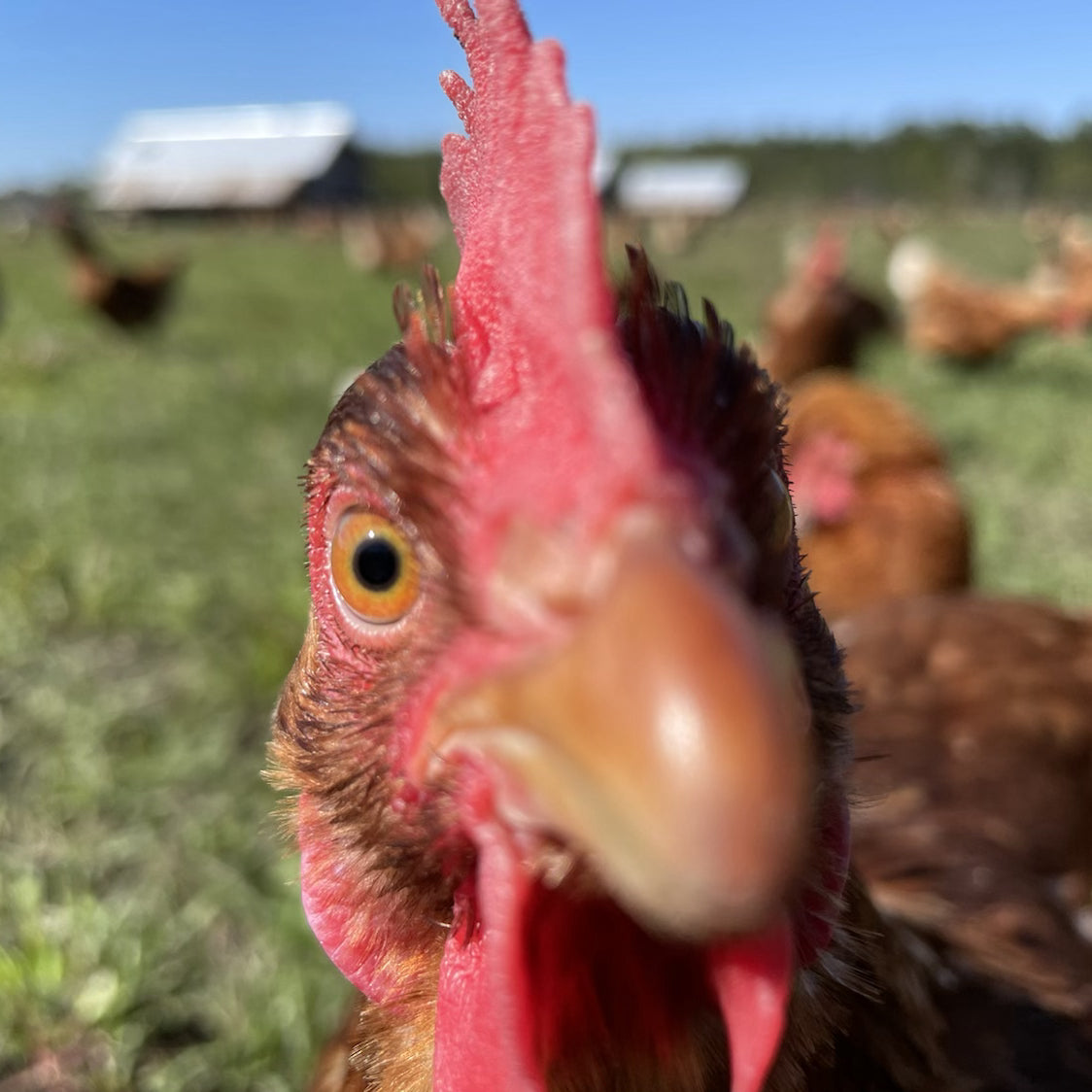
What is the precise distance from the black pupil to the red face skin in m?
0.03

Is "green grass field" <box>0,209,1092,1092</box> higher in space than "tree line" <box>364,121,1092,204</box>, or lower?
lower

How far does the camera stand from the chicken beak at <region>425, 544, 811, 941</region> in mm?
474

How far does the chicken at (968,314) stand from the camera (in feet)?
30.5

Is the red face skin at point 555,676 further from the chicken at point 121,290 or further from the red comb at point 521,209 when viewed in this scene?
the chicken at point 121,290

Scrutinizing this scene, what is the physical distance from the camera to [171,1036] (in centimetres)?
184

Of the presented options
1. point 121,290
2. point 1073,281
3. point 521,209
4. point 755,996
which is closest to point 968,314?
point 1073,281

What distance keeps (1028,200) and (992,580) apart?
133ft

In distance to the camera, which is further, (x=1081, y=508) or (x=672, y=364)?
(x=1081, y=508)

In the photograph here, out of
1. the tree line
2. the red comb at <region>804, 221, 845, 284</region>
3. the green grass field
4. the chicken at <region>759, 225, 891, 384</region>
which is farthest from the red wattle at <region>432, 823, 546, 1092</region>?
the tree line

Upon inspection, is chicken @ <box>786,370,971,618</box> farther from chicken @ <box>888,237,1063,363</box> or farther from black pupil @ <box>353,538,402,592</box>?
chicken @ <box>888,237,1063,363</box>

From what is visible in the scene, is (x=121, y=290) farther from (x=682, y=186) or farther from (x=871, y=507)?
(x=682, y=186)

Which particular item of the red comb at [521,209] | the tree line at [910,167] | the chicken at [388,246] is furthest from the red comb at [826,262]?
the tree line at [910,167]

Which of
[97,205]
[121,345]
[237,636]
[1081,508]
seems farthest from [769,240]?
[97,205]

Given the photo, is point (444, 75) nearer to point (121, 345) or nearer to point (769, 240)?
point (121, 345)
